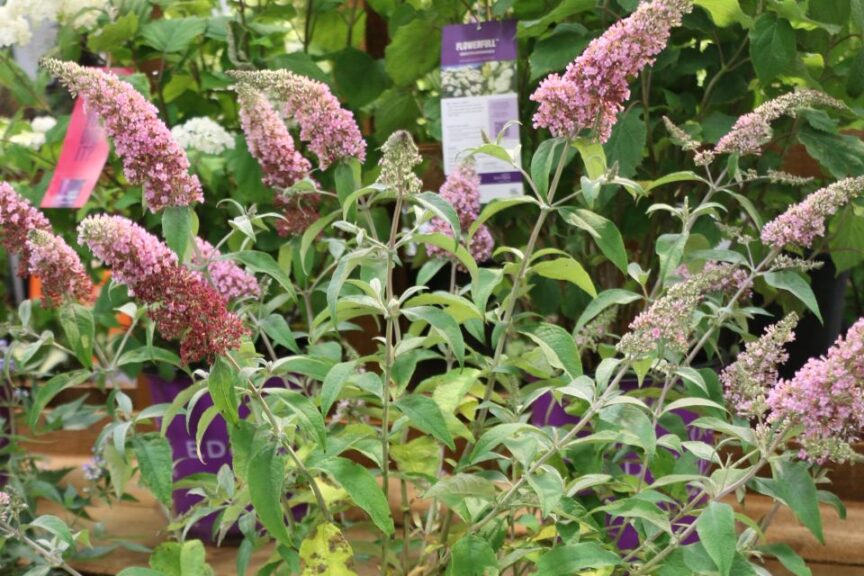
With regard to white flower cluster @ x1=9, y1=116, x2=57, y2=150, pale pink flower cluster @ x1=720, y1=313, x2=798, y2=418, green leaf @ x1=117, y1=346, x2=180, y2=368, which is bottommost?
green leaf @ x1=117, y1=346, x2=180, y2=368

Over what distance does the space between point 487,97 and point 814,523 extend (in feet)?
2.37

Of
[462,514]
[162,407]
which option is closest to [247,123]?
[162,407]

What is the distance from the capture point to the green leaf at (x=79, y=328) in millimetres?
995

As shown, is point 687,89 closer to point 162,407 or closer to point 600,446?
point 600,446

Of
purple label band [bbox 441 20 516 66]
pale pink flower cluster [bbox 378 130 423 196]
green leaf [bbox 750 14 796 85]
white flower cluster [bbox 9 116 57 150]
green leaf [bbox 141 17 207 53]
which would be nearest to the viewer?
pale pink flower cluster [bbox 378 130 423 196]

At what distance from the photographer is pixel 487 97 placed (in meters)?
1.31

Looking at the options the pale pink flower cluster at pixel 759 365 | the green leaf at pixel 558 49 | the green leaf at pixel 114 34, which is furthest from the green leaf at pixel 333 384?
the green leaf at pixel 114 34

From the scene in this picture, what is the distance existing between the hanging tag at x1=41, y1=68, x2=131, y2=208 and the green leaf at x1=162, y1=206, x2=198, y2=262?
1.93ft

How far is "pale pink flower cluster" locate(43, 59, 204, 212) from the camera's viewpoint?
0.84 meters

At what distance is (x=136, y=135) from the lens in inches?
32.9

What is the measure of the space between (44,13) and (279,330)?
0.92 meters

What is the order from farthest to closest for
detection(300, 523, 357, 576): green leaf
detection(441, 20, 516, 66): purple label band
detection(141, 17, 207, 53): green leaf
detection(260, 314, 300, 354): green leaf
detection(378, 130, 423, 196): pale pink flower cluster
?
1. detection(141, 17, 207, 53): green leaf
2. detection(441, 20, 516, 66): purple label band
3. detection(260, 314, 300, 354): green leaf
4. detection(300, 523, 357, 576): green leaf
5. detection(378, 130, 423, 196): pale pink flower cluster

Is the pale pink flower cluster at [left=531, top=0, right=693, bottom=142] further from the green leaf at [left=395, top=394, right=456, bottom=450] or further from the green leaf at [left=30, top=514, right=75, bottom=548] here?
the green leaf at [left=30, top=514, right=75, bottom=548]

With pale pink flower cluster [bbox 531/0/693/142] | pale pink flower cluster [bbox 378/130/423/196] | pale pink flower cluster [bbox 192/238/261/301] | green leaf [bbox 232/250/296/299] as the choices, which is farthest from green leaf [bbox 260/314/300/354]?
pale pink flower cluster [bbox 531/0/693/142]
